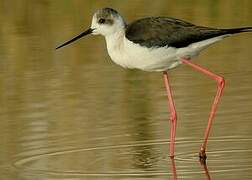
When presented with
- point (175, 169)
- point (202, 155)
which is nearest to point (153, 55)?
point (202, 155)

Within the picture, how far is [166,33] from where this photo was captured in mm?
9281

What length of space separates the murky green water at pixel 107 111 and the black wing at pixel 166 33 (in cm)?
82

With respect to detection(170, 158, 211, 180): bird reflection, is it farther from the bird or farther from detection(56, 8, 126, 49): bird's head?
detection(56, 8, 126, 49): bird's head

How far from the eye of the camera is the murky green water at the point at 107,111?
8.63m

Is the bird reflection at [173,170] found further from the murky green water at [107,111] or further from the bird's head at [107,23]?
the bird's head at [107,23]

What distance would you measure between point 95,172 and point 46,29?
6436mm

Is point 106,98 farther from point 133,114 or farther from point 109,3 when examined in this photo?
point 109,3

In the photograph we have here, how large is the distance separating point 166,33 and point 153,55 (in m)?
0.23

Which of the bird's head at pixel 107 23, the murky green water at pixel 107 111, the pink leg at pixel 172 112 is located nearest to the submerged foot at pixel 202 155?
the murky green water at pixel 107 111

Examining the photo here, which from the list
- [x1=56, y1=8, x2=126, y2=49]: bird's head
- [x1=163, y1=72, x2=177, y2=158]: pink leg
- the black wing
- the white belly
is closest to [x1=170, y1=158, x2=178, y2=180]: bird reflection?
[x1=163, y1=72, x2=177, y2=158]: pink leg

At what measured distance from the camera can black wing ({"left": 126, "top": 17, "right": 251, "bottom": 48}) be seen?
9180 mm

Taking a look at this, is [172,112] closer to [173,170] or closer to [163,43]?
[163,43]

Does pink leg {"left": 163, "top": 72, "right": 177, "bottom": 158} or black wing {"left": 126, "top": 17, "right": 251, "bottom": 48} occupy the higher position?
black wing {"left": 126, "top": 17, "right": 251, "bottom": 48}

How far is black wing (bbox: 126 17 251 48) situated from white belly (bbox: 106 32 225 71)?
0.13ft
